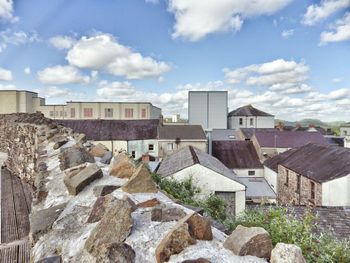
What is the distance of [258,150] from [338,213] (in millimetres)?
17173

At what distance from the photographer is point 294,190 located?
1745cm

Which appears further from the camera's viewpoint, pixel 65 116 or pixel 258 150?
pixel 65 116

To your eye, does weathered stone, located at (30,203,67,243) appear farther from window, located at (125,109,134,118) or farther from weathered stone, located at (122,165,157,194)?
window, located at (125,109,134,118)

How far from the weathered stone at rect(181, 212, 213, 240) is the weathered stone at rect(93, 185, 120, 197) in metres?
0.84

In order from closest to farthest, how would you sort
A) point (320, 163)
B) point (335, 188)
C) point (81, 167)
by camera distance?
→ 1. point (81, 167)
2. point (335, 188)
3. point (320, 163)

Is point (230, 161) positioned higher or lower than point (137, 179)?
lower

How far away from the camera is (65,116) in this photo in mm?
47625

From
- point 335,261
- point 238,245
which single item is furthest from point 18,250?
point 335,261

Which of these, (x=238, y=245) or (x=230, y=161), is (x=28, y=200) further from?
(x=230, y=161)

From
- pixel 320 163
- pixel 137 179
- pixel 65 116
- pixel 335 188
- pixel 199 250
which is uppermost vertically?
pixel 65 116

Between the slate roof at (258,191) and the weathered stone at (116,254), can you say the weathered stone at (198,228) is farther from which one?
the slate roof at (258,191)

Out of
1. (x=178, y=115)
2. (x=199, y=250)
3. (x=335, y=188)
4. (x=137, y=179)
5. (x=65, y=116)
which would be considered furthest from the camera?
(x=178, y=115)

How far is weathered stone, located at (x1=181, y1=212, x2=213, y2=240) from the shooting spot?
4.89 feet

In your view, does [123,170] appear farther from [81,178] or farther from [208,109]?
[208,109]
